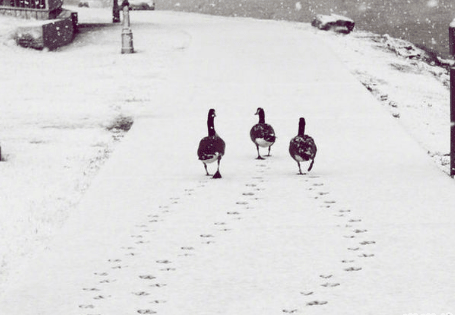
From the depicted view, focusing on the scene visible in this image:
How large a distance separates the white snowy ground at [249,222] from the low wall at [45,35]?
33.7 feet

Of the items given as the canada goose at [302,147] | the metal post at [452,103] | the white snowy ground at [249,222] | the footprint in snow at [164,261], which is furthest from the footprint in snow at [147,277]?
the metal post at [452,103]

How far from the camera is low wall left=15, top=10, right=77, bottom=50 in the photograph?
2955 cm

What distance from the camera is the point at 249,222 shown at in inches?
400

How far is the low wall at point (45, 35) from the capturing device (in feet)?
96.9

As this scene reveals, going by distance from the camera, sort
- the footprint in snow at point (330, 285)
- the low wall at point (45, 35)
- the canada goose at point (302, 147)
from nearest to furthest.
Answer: the footprint in snow at point (330, 285) < the canada goose at point (302, 147) < the low wall at point (45, 35)

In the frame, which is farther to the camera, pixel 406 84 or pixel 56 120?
pixel 406 84

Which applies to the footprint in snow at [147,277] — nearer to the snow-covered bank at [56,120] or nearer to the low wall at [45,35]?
the snow-covered bank at [56,120]

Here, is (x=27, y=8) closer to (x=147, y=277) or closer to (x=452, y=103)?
(x=452, y=103)

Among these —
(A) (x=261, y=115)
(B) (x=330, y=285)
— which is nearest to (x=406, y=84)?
(A) (x=261, y=115)

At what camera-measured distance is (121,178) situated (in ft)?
40.5

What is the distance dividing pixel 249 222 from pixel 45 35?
21.0 meters

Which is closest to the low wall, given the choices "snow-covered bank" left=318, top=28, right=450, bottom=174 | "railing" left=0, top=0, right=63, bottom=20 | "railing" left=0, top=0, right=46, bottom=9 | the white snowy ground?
"railing" left=0, top=0, right=63, bottom=20

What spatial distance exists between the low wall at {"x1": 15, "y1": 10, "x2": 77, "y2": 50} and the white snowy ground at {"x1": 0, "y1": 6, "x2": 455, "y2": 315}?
10.3 meters

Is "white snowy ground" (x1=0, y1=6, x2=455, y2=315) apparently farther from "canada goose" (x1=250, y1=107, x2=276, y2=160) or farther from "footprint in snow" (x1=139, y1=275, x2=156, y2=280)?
"canada goose" (x1=250, y1=107, x2=276, y2=160)
